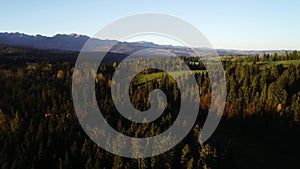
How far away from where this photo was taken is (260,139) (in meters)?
119

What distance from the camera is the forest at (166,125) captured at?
82.9 m

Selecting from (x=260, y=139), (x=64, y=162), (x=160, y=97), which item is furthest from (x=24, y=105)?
(x=260, y=139)

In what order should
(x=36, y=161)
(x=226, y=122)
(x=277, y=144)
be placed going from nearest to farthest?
(x=36, y=161) < (x=277, y=144) < (x=226, y=122)

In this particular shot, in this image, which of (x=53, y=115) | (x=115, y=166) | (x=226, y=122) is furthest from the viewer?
(x=226, y=122)

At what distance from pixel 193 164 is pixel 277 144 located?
49.4 metres

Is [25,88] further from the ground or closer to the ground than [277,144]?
further from the ground

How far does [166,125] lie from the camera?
4397 inches

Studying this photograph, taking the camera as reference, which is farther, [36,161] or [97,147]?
[97,147]

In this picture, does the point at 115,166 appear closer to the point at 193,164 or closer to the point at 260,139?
the point at 193,164

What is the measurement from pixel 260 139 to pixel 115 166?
63.3 meters

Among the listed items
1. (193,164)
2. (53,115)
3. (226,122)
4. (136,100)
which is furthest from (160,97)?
(193,164)

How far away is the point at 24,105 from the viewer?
142 meters

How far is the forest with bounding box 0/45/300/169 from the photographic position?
272 ft

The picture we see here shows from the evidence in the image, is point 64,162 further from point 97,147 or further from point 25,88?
point 25,88
